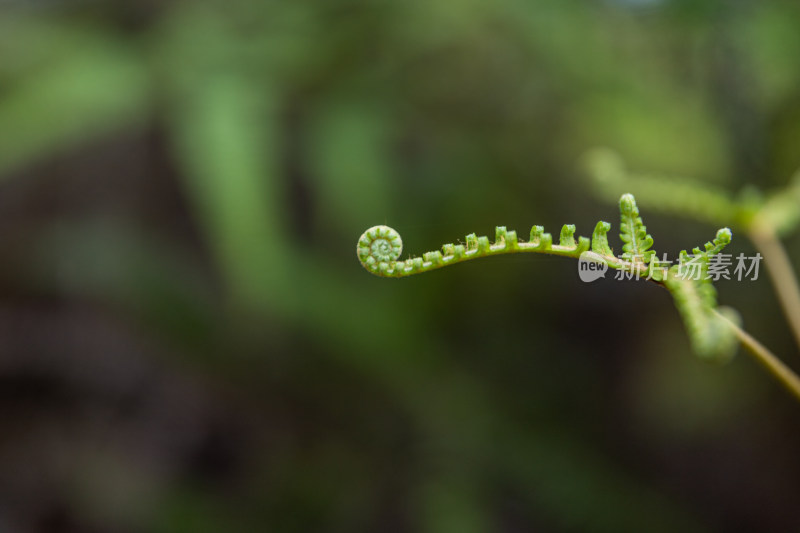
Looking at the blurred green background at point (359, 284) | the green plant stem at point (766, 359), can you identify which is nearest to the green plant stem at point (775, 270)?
the green plant stem at point (766, 359)

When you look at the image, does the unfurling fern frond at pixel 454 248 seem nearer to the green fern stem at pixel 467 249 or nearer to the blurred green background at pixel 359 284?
the green fern stem at pixel 467 249

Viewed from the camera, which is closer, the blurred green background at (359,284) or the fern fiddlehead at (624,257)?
the fern fiddlehead at (624,257)

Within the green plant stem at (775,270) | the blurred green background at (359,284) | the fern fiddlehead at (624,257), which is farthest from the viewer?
the blurred green background at (359,284)

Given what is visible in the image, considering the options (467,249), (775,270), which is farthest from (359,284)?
(467,249)

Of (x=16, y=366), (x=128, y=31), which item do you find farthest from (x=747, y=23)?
(x=16, y=366)

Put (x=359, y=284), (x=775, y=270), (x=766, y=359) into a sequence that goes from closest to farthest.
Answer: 1. (x=766, y=359)
2. (x=775, y=270)
3. (x=359, y=284)

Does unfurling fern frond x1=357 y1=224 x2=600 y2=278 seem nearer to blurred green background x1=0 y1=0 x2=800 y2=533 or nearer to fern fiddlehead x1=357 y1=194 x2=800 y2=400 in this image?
fern fiddlehead x1=357 y1=194 x2=800 y2=400

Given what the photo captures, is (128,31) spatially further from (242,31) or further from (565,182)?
(565,182)

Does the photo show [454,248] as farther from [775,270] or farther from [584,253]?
[775,270]

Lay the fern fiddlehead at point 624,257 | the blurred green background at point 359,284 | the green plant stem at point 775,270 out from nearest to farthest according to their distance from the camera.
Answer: the fern fiddlehead at point 624,257 → the green plant stem at point 775,270 → the blurred green background at point 359,284
